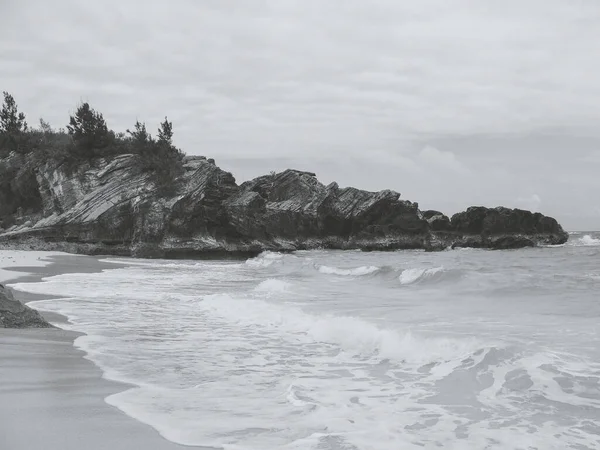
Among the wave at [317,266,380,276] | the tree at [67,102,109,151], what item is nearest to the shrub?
the tree at [67,102,109,151]

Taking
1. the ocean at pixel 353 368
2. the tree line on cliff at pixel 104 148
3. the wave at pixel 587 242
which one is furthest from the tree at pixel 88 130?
the wave at pixel 587 242

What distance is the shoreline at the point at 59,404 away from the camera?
11.8 ft

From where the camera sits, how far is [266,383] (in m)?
5.54

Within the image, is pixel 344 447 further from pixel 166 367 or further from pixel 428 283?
pixel 428 283

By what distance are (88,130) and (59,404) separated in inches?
1793

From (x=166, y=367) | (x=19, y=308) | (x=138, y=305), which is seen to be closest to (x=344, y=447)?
(x=166, y=367)

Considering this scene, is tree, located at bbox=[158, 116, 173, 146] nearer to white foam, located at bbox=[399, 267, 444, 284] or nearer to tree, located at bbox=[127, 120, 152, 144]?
tree, located at bbox=[127, 120, 152, 144]

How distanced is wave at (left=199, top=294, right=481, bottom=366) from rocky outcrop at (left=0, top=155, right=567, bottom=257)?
28055 millimetres

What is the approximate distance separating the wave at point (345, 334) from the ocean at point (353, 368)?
3 centimetres

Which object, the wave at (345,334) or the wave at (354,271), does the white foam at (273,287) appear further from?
the wave at (354,271)

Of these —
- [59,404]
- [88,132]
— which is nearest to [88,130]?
[88,132]

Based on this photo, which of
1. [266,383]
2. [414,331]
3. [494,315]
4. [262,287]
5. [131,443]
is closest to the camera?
[131,443]

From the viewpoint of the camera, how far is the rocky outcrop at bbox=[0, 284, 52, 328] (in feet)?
25.1

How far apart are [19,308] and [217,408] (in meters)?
4.63
